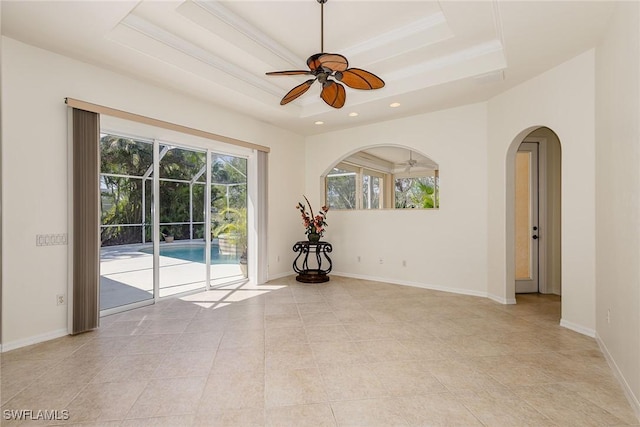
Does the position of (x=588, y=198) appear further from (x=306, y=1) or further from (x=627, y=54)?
(x=306, y=1)

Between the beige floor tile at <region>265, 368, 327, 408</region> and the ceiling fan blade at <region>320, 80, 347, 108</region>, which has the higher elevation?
the ceiling fan blade at <region>320, 80, 347, 108</region>

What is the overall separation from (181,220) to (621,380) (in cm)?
510

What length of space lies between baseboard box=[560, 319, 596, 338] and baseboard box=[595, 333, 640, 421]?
195 millimetres

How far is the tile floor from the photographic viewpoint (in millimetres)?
2025

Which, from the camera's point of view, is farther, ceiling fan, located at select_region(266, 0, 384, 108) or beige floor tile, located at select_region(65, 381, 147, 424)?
ceiling fan, located at select_region(266, 0, 384, 108)

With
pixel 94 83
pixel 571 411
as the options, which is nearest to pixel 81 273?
pixel 94 83

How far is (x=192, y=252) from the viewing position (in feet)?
16.6

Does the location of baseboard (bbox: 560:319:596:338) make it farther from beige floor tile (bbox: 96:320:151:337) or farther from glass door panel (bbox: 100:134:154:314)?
glass door panel (bbox: 100:134:154:314)

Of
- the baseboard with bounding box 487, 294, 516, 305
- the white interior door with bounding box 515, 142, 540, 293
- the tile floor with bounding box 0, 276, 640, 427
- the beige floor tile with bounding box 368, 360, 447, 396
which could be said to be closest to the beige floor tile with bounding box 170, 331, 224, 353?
the tile floor with bounding box 0, 276, 640, 427

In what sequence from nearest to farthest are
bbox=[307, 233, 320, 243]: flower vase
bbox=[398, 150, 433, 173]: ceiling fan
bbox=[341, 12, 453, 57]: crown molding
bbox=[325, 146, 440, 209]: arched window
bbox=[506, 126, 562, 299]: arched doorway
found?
bbox=[341, 12, 453, 57]: crown molding
bbox=[506, 126, 562, 299]: arched doorway
bbox=[325, 146, 440, 209]: arched window
bbox=[398, 150, 433, 173]: ceiling fan
bbox=[307, 233, 320, 243]: flower vase

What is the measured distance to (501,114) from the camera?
441 centimetres

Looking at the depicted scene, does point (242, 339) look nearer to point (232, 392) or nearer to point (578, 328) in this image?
point (232, 392)

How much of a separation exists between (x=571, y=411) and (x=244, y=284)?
15.3 feet

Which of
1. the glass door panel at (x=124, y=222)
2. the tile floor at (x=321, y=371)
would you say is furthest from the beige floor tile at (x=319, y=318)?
the glass door panel at (x=124, y=222)
